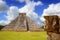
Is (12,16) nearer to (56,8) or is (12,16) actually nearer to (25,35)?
(25,35)

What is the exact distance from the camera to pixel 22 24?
564 cm

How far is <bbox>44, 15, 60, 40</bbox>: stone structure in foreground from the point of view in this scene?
3857 millimetres

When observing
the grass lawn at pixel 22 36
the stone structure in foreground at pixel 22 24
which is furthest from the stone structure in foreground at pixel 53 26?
the stone structure in foreground at pixel 22 24

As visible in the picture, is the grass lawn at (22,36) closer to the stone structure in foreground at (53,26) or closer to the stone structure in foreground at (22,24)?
the stone structure in foreground at (22,24)

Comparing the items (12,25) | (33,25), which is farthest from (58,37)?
(12,25)

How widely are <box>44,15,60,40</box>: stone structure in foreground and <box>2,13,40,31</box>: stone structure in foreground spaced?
153cm

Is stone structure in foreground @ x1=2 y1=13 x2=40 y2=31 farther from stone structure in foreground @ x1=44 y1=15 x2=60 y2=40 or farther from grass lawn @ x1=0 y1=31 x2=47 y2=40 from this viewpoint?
stone structure in foreground @ x1=44 y1=15 x2=60 y2=40

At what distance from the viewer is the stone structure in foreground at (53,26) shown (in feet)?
12.7

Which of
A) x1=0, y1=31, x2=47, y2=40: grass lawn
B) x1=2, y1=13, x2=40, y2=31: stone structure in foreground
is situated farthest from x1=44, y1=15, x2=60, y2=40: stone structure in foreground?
x1=2, y1=13, x2=40, y2=31: stone structure in foreground

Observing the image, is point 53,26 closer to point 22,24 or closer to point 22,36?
point 22,36

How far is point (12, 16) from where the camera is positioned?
562cm

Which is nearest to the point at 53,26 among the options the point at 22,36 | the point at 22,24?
the point at 22,36

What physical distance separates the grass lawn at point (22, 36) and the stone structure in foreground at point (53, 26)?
1.37m

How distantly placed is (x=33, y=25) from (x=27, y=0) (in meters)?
0.74
